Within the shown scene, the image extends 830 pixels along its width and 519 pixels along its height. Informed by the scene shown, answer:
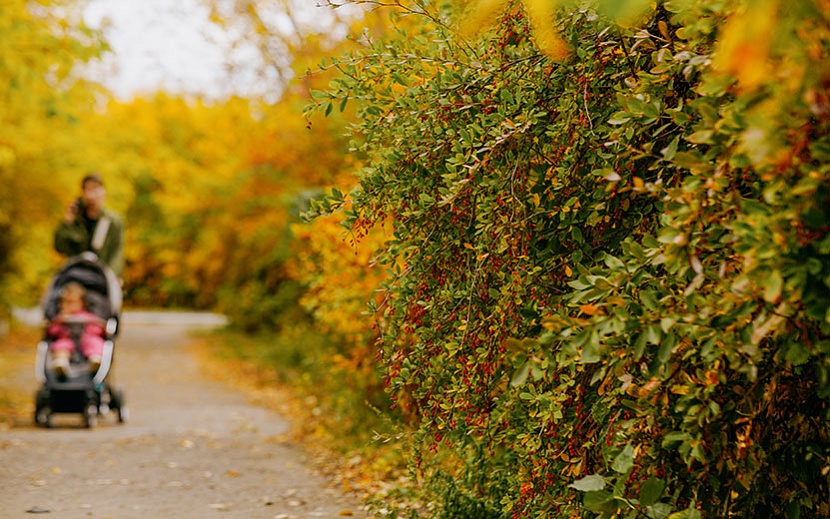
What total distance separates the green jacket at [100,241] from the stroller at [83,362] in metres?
0.16

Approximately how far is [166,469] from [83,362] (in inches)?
99.1

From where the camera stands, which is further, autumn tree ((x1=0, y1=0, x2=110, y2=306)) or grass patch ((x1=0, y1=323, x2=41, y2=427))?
grass patch ((x1=0, y1=323, x2=41, y2=427))

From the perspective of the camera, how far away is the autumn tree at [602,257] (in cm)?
282

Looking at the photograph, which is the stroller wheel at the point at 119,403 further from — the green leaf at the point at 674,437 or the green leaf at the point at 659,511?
the green leaf at the point at 674,437

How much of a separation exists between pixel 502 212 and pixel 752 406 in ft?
4.20

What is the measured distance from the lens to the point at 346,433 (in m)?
8.39

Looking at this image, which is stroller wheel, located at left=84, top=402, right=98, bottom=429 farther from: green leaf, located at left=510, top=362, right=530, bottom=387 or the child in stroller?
green leaf, located at left=510, top=362, right=530, bottom=387

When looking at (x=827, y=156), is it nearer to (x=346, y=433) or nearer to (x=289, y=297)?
(x=346, y=433)

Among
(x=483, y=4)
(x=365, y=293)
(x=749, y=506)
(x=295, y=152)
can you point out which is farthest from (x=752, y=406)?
(x=295, y=152)

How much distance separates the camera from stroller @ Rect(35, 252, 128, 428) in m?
9.09

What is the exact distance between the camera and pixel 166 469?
24.2ft

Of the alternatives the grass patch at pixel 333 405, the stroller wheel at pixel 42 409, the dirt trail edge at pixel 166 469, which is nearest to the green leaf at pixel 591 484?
the grass patch at pixel 333 405

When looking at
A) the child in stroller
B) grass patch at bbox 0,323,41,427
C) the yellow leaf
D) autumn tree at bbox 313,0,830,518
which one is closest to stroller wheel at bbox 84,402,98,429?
the child in stroller

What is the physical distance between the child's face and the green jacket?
53 cm
